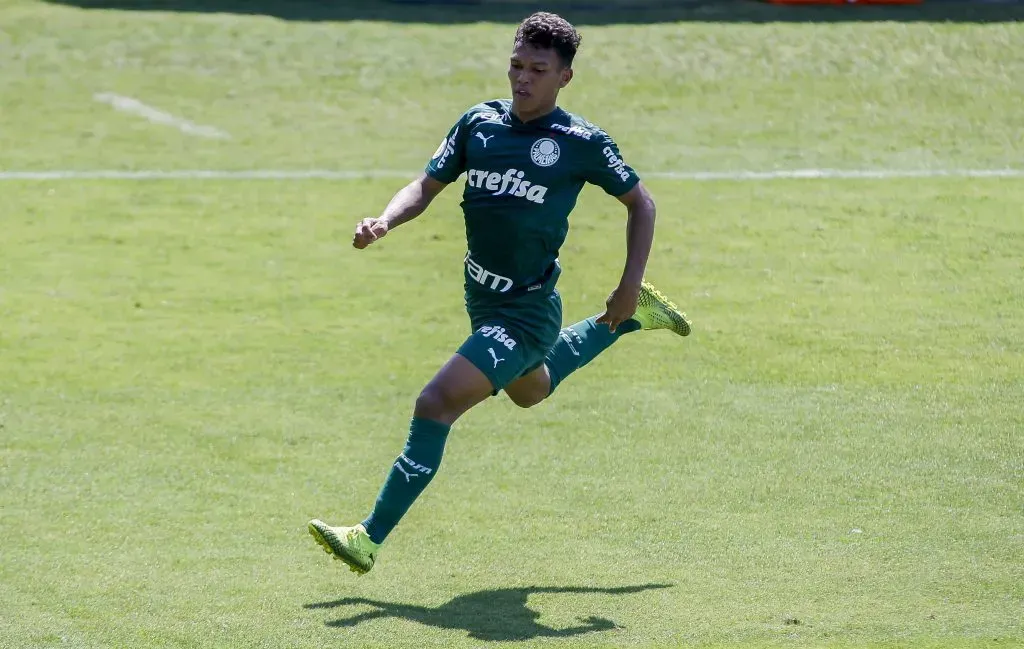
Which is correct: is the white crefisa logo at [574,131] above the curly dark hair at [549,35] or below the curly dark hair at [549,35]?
below

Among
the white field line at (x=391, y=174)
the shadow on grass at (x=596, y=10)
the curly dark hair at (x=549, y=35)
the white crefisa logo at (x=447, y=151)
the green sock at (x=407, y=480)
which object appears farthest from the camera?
the shadow on grass at (x=596, y=10)

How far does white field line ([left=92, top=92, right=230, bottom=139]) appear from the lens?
16.2 m

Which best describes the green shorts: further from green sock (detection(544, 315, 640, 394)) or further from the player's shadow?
the player's shadow

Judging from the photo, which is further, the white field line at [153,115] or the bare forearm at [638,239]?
the white field line at [153,115]

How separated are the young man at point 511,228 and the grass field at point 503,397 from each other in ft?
2.37

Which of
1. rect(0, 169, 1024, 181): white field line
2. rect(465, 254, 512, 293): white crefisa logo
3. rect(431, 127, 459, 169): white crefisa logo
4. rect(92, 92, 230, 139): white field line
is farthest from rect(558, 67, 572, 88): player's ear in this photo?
rect(92, 92, 230, 139): white field line

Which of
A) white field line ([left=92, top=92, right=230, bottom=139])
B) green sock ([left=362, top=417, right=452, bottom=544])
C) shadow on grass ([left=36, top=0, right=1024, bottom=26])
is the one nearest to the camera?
green sock ([left=362, top=417, right=452, bottom=544])

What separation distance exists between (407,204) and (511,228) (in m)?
0.52

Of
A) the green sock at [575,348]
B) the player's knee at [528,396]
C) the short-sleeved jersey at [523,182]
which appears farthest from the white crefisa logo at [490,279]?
the green sock at [575,348]

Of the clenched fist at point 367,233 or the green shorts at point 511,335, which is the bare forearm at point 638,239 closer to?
the green shorts at point 511,335

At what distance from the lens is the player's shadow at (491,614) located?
245 inches

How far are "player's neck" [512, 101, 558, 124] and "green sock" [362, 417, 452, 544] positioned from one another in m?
1.47

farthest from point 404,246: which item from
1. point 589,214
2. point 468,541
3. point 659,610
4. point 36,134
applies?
point 659,610

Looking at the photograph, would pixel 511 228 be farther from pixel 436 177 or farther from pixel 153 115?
pixel 153 115
